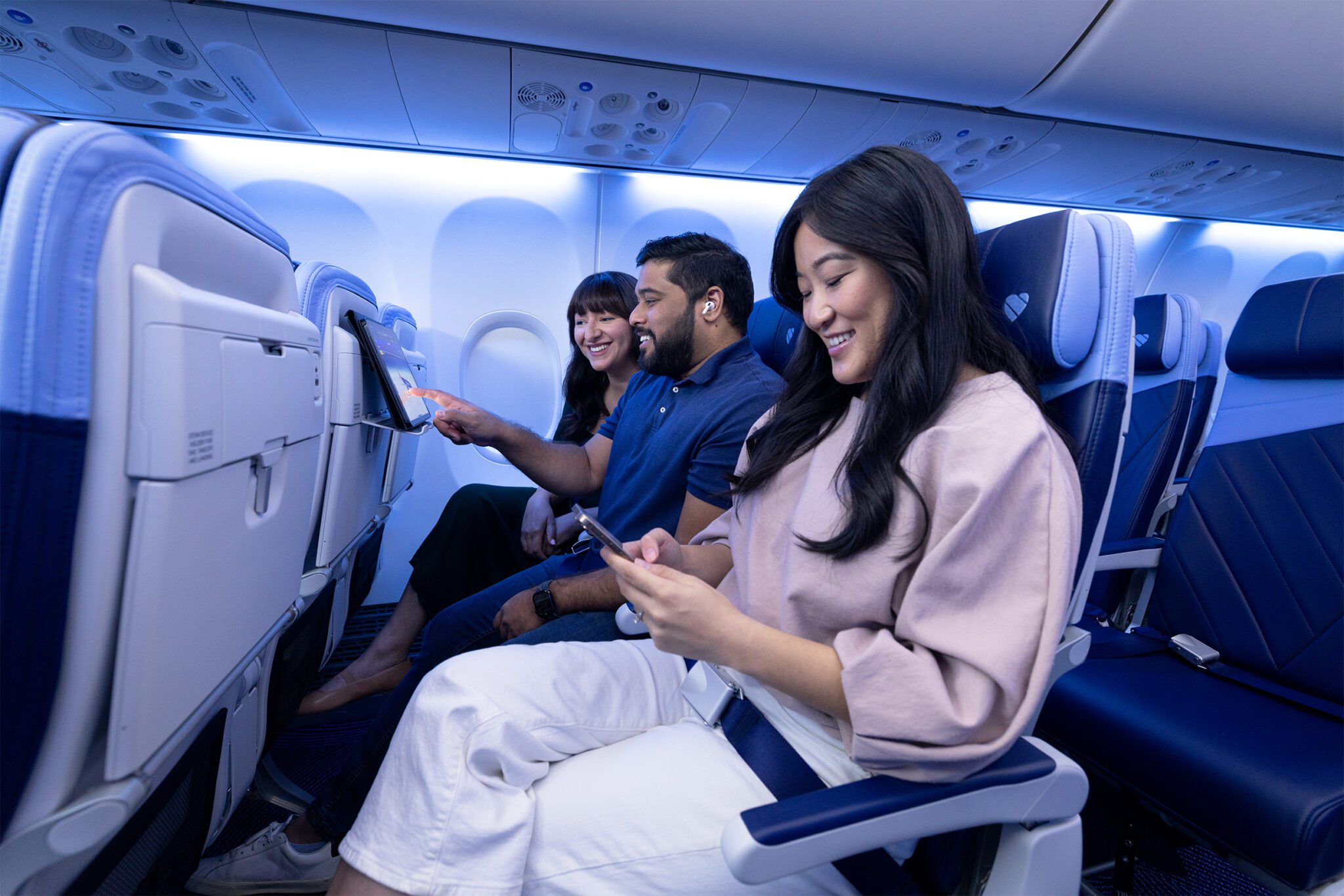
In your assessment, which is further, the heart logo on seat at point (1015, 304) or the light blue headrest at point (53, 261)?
the heart logo on seat at point (1015, 304)

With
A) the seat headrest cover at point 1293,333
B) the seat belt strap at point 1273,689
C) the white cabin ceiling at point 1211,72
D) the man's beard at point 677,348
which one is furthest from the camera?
the white cabin ceiling at point 1211,72

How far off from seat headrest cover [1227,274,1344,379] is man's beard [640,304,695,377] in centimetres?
160

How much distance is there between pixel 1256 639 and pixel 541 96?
299 centimetres

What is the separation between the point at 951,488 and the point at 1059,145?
3188 mm

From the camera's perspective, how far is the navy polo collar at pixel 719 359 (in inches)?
72.4

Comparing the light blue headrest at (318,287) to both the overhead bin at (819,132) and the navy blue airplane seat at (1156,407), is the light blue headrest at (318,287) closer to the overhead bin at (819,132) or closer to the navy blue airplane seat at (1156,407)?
the overhead bin at (819,132)

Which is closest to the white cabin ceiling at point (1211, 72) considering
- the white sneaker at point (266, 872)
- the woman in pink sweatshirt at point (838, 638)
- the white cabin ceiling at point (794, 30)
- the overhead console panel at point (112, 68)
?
the white cabin ceiling at point (794, 30)

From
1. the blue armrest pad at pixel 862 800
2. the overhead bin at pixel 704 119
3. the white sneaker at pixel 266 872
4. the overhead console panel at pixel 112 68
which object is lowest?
the white sneaker at pixel 266 872

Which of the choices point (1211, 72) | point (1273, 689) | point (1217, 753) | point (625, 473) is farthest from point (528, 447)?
point (1211, 72)

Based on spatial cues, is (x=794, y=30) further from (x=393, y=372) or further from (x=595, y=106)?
(x=393, y=372)

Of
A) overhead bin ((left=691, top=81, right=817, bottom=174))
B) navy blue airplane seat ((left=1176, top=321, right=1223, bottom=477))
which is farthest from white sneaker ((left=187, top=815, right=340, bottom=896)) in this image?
navy blue airplane seat ((left=1176, top=321, right=1223, bottom=477))

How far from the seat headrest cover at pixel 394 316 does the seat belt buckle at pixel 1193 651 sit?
2.98 metres

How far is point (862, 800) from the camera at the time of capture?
2.41ft

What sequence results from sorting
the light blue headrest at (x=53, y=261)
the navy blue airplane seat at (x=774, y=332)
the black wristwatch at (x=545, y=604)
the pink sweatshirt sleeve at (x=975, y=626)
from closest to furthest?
the light blue headrest at (x=53, y=261) < the pink sweatshirt sleeve at (x=975, y=626) < the black wristwatch at (x=545, y=604) < the navy blue airplane seat at (x=774, y=332)
